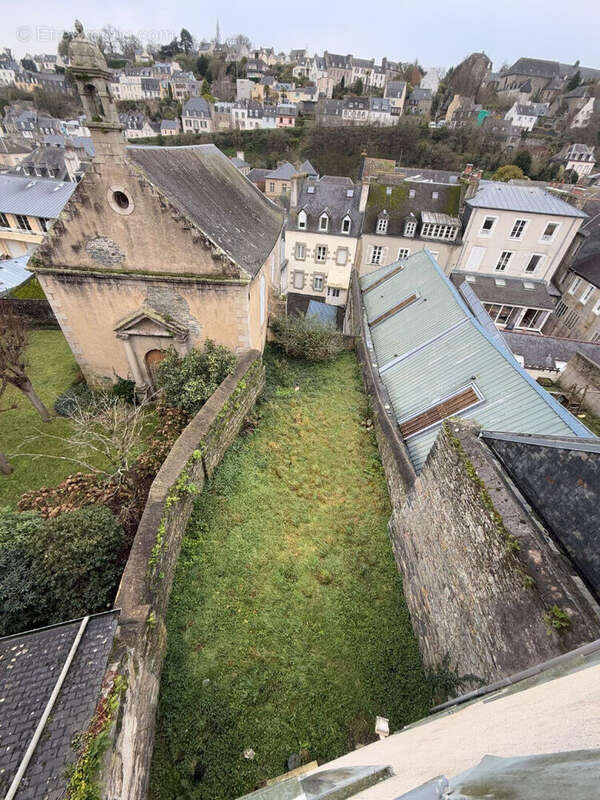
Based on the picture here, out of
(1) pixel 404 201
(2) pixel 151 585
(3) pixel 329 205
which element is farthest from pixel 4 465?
(1) pixel 404 201

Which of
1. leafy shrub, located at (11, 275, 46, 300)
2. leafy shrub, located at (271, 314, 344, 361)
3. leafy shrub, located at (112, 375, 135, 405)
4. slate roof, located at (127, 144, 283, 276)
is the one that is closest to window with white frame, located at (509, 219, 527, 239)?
slate roof, located at (127, 144, 283, 276)

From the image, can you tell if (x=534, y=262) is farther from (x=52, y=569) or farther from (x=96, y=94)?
(x=52, y=569)

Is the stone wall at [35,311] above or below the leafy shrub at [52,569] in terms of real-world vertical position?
below

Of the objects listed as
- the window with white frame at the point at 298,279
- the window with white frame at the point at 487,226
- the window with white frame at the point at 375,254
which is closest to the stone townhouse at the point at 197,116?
the window with white frame at the point at 298,279

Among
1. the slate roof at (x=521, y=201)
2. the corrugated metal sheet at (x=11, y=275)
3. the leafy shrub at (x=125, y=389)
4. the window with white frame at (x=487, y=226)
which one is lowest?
the corrugated metal sheet at (x=11, y=275)

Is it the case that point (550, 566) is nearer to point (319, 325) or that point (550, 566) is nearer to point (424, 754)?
point (424, 754)

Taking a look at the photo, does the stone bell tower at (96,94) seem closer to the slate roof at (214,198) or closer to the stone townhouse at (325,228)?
the slate roof at (214,198)

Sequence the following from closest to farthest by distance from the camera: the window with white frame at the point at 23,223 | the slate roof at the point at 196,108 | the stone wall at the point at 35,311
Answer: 1. the stone wall at the point at 35,311
2. the window with white frame at the point at 23,223
3. the slate roof at the point at 196,108
